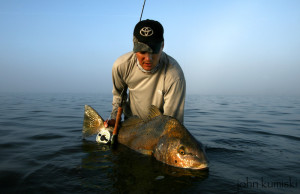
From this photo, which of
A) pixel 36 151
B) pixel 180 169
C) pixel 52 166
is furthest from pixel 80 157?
pixel 180 169

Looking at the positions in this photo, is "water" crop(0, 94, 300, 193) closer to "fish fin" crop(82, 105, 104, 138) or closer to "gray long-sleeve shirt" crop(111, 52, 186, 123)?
"fish fin" crop(82, 105, 104, 138)

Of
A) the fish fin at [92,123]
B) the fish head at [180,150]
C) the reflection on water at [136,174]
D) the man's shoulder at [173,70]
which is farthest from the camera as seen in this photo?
the fish fin at [92,123]

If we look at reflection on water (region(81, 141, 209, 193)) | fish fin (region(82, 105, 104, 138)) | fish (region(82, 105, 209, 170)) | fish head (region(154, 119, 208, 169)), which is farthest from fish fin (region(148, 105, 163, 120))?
fish fin (region(82, 105, 104, 138))

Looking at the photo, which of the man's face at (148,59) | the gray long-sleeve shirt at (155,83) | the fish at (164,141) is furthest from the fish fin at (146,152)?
the man's face at (148,59)

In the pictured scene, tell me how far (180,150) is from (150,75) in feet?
5.47

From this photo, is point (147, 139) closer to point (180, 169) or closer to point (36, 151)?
point (180, 169)

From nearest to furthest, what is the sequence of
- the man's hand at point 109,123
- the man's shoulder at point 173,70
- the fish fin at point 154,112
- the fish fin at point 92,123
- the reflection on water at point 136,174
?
the reflection on water at point 136,174 → the fish fin at point 154,112 → the man's shoulder at point 173,70 → the man's hand at point 109,123 → the fish fin at point 92,123

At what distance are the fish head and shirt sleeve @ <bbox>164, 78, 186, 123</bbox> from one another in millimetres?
681

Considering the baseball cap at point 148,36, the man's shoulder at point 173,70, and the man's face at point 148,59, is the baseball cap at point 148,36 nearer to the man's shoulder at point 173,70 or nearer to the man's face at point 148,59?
the man's face at point 148,59

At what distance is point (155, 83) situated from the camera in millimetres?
4180

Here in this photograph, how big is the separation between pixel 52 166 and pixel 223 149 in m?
2.99

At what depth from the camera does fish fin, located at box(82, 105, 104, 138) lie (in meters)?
4.55

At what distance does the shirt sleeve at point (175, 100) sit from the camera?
12.9ft

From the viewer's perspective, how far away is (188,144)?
3039mm
